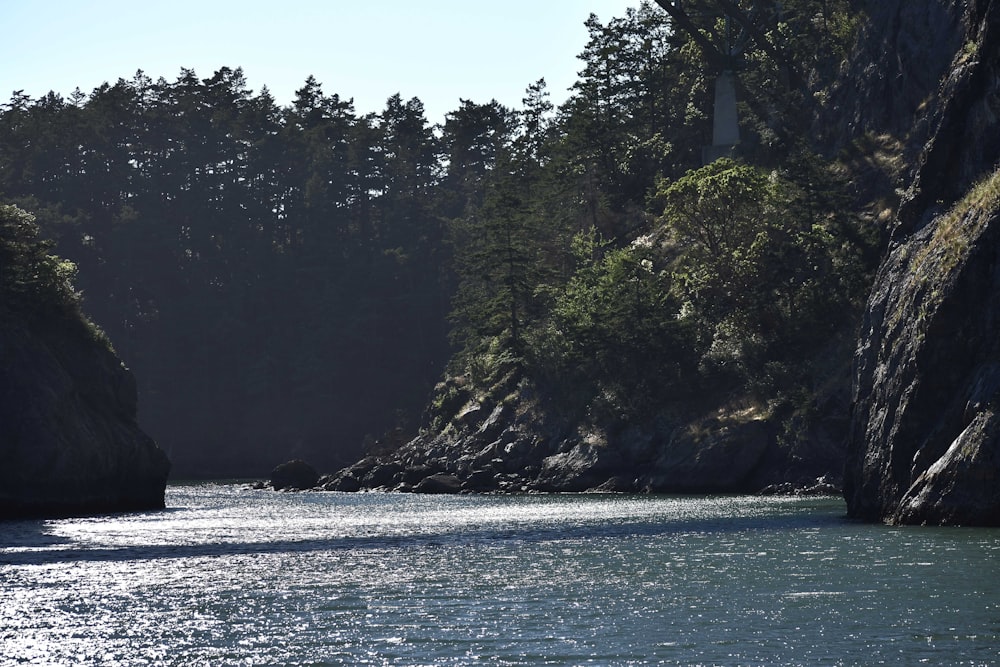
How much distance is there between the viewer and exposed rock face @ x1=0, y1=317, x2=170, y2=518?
60.6 metres

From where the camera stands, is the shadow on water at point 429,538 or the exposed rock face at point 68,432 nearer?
the shadow on water at point 429,538

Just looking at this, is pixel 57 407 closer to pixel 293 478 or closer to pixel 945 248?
pixel 293 478

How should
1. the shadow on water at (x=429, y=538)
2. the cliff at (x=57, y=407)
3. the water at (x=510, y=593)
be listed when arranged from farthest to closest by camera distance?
the cliff at (x=57, y=407), the shadow on water at (x=429, y=538), the water at (x=510, y=593)

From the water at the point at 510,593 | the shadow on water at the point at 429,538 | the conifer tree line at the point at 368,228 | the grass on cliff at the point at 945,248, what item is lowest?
the water at the point at 510,593

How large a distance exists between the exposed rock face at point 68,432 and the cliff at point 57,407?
0.05m

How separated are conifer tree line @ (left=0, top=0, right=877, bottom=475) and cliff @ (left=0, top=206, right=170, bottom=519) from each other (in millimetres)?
30523

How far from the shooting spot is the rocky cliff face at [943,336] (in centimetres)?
4497

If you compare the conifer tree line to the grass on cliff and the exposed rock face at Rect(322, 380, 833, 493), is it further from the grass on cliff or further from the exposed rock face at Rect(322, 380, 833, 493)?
the grass on cliff

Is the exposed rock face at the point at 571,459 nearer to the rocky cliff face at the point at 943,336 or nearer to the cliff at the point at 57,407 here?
the rocky cliff face at the point at 943,336

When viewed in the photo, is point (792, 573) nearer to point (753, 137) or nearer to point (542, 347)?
point (542, 347)

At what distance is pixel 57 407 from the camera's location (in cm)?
6306

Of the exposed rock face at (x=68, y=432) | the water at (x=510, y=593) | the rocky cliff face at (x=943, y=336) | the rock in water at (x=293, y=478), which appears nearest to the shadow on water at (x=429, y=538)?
the water at (x=510, y=593)

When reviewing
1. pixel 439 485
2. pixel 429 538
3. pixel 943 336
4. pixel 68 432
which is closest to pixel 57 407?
pixel 68 432

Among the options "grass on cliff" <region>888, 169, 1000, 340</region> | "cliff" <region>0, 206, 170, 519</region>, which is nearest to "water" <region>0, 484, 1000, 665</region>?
"cliff" <region>0, 206, 170, 519</region>
